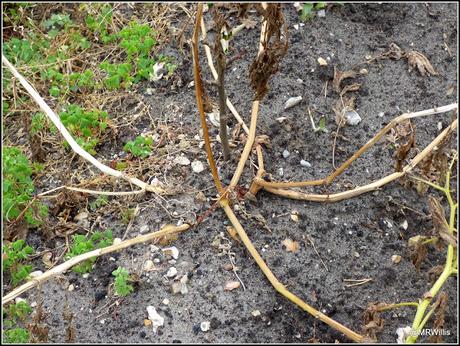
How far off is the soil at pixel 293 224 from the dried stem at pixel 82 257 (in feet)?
0.15

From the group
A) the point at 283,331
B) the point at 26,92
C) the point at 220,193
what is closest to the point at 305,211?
the point at 220,193

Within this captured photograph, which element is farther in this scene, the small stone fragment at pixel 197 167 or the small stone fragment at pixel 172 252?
the small stone fragment at pixel 197 167

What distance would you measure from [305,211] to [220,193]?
347 millimetres

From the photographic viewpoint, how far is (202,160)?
2.64 m

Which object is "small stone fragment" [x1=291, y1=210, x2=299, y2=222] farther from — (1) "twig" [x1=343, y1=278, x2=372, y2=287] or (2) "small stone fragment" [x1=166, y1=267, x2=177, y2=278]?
(2) "small stone fragment" [x1=166, y1=267, x2=177, y2=278]

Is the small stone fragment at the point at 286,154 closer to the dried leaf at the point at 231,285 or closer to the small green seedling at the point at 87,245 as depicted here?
the dried leaf at the point at 231,285

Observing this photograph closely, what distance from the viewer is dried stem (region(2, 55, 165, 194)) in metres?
2.56

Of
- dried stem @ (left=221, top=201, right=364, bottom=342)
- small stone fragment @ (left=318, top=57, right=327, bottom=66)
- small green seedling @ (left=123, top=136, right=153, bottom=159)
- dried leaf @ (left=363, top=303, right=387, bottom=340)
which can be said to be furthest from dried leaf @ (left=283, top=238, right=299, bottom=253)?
small stone fragment @ (left=318, top=57, right=327, bottom=66)

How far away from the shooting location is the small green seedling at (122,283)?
7.47ft

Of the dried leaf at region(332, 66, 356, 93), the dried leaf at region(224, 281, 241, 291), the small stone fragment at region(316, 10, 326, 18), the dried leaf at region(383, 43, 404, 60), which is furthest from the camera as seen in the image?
the small stone fragment at region(316, 10, 326, 18)

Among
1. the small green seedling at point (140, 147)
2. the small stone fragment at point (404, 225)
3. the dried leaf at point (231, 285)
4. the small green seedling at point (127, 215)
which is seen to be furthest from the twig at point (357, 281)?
the small green seedling at point (140, 147)

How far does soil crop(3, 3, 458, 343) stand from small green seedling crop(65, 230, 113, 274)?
0.04m

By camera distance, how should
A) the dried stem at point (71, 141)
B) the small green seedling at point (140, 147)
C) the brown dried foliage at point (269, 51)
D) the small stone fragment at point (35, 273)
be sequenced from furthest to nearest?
1. the small green seedling at point (140, 147)
2. the dried stem at point (71, 141)
3. the small stone fragment at point (35, 273)
4. the brown dried foliage at point (269, 51)

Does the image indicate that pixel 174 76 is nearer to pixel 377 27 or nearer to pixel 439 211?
pixel 377 27
